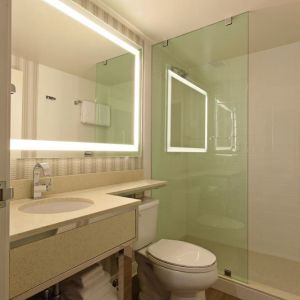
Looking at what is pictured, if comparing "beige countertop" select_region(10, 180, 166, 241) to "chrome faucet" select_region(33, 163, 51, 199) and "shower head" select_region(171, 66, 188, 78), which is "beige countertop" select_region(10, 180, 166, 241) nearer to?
"chrome faucet" select_region(33, 163, 51, 199)

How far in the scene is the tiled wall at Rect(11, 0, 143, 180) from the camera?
129 cm

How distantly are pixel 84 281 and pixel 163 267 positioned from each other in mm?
492

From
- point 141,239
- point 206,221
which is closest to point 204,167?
point 206,221

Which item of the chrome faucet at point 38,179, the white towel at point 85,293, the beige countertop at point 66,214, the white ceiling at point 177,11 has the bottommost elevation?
the white towel at point 85,293

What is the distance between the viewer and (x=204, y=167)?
2.31 meters

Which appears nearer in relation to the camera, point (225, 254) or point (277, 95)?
point (225, 254)

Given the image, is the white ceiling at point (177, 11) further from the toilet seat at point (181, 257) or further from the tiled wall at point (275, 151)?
the toilet seat at point (181, 257)

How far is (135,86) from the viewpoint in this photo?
2.10 meters

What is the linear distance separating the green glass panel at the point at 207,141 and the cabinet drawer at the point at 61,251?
1169mm

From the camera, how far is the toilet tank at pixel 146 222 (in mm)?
1636

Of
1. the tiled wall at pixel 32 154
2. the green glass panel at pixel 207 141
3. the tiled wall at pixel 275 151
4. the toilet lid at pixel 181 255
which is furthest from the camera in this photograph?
the tiled wall at pixel 275 151

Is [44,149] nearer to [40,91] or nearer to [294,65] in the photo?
[40,91]

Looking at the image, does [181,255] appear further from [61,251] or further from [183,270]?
[61,251]

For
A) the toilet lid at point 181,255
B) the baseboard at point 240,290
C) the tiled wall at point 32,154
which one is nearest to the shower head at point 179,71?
the tiled wall at point 32,154
